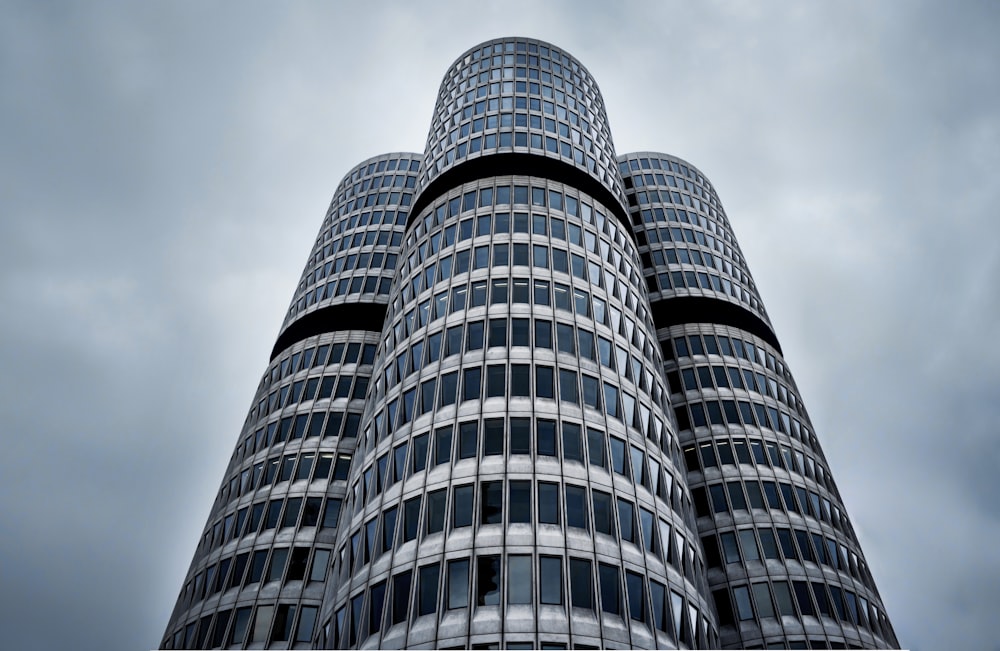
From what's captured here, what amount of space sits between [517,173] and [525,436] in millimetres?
30135

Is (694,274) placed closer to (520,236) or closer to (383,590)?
(520,236)

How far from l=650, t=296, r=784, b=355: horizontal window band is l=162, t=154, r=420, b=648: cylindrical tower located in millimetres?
30064

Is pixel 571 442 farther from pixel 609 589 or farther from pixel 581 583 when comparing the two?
pixel 609 589

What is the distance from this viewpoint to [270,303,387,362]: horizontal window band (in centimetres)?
7469

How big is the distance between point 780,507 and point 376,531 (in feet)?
120

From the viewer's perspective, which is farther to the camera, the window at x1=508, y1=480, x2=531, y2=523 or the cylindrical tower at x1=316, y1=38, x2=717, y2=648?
the window at x1=508, y1=480, x2=531, y2=523

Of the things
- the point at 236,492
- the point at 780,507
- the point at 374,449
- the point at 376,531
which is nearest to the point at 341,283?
the point at 236,492

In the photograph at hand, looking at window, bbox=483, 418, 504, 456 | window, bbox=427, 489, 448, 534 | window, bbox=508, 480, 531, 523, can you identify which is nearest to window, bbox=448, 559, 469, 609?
window, bbox=427, 489, 448, 534

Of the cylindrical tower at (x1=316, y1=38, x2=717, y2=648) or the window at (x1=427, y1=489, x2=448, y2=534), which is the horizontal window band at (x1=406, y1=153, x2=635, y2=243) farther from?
the window at (x1=427, y1=489, x2=448, y2=534)

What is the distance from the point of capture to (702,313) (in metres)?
74.3

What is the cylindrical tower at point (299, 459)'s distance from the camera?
5225cm

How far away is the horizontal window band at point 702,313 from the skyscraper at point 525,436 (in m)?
0.30

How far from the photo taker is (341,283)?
78312 mm

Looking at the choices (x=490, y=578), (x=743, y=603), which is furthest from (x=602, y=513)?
(x=743, y=603)
